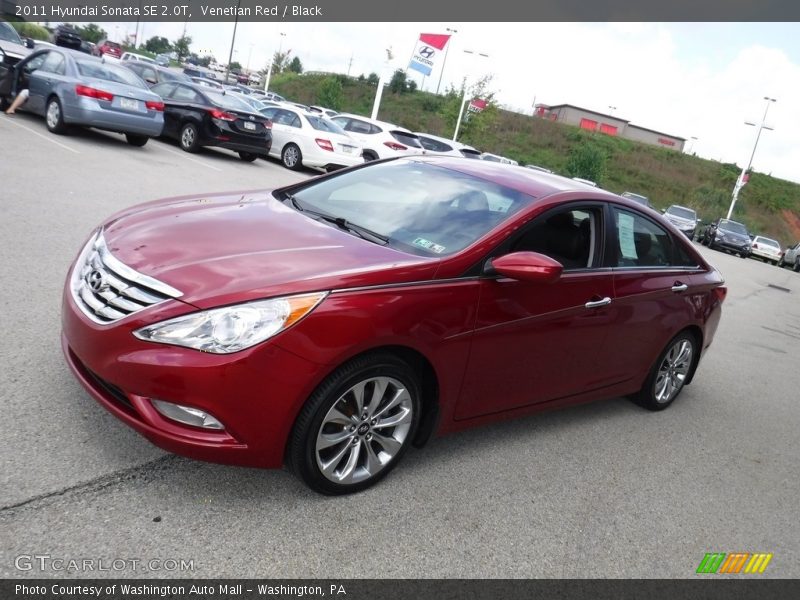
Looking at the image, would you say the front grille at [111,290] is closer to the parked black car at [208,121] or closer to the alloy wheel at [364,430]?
the alloy wheel at [364,430]

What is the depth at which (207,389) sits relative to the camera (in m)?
2.81

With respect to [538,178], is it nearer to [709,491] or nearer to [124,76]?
[709,491]

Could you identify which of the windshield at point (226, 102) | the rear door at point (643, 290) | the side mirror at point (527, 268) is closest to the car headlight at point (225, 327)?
the side mirror at point (527, 268)

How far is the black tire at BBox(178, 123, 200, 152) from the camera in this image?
15477 mm

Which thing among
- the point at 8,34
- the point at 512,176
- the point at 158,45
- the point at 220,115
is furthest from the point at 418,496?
the point at 158,45

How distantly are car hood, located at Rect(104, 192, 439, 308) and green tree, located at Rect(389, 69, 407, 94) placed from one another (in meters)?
82.0

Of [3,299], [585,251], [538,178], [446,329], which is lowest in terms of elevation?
[3,299]

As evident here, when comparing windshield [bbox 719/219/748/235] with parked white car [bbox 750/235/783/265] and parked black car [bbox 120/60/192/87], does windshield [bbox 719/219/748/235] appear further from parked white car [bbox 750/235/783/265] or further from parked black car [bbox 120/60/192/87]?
parked black car [bbox 120/60/192/87]

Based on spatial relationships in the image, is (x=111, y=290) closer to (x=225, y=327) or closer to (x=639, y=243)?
(x=225, y=327)

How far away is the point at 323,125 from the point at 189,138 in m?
3.86

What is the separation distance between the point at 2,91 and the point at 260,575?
46.9 ft

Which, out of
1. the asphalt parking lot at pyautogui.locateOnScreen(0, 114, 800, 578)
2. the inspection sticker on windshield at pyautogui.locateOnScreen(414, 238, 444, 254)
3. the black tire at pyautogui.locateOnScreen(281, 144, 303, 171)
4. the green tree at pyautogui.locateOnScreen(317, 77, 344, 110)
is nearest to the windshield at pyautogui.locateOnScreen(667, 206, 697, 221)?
the black tire at pyautogui.locateOnScreen(281, 144, 303, 171)

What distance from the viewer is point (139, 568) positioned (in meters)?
2.57

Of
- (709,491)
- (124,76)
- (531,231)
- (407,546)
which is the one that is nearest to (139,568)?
(407,546)
